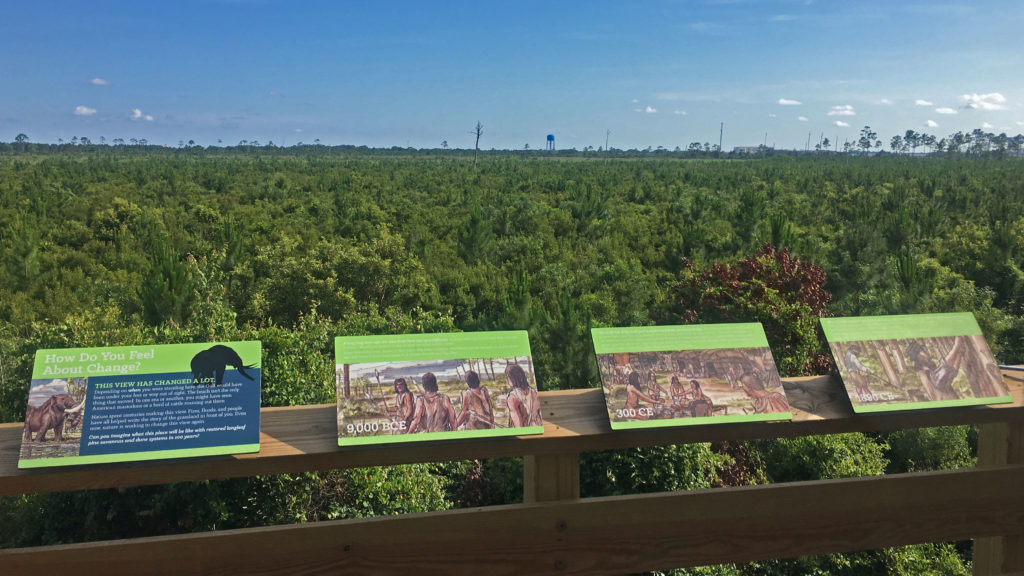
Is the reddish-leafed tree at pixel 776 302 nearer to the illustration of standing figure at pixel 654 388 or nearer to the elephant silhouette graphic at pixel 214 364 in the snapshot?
the illustration of standing figure at pixel 654 388

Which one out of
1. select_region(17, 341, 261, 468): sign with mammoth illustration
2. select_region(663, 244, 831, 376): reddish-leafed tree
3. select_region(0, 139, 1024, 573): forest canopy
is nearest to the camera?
select_region(17, 341, 261, 468): sign with mammoth illustration

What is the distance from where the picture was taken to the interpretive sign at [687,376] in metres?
1.39

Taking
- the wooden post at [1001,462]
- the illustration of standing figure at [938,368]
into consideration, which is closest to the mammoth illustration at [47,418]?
the illustration of standing figure at [938,368]

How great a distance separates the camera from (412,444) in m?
1.29

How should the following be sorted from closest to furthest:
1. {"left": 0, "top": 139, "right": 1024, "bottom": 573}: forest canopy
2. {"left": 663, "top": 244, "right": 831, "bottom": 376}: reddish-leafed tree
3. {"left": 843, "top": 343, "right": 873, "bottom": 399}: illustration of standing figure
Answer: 1. {"left": 843, "top": 343, "right": 873, "bottom": 399}: illustration of standing figure
2. {"left": 0, "top": 139, "right": 1024, "bottom": 573}: forest canopy
3. {"left": 663, "top": 244, "right": 831, "bottom": 376}: reddish-leafed tree

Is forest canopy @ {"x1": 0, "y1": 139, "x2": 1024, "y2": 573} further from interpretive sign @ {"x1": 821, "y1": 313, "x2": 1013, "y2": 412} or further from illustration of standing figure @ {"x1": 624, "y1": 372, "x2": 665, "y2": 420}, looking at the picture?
interpretive sign @ {"x1": 821, "y1": 313, "x2": 1013, "y2": 412}

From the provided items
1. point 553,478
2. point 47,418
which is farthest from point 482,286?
point 47,418

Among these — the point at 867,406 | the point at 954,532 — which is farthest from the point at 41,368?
the point at 954,532

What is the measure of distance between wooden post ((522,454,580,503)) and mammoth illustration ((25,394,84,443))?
0.82 meters

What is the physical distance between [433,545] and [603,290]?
36.9ft

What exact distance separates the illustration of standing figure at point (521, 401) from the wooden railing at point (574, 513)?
36mm

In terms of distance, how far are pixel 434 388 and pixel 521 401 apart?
0.17 m

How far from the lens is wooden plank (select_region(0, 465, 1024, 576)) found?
4.13 ft

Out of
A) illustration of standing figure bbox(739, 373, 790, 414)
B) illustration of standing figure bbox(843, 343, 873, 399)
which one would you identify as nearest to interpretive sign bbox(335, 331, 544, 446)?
illustration of standing figure bbox(739, 373, 790, 414)
